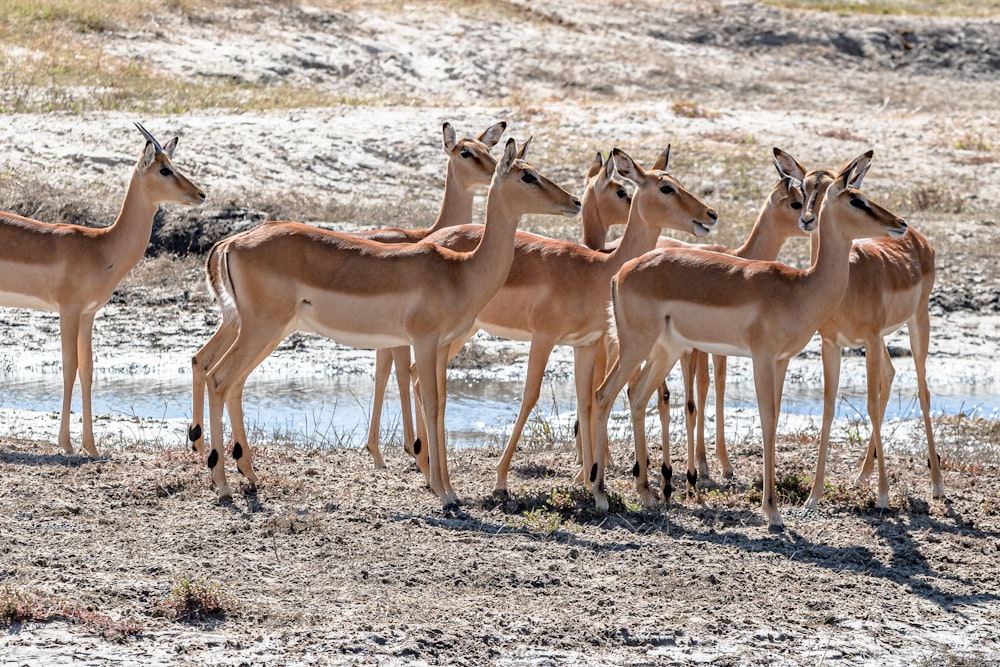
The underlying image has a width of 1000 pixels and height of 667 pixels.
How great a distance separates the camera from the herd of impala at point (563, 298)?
8797 mm

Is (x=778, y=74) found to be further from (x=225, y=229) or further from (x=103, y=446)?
(x=103, y=446)

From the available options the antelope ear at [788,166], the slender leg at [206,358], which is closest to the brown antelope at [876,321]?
the antelope ear at [788,166]

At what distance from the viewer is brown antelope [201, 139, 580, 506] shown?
905cm

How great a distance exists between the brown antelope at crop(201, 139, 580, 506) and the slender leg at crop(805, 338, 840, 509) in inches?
92.6

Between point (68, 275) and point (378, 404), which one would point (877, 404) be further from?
point (68, 275)

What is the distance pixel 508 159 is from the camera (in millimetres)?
9367

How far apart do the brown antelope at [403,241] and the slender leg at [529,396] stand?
1356 mm

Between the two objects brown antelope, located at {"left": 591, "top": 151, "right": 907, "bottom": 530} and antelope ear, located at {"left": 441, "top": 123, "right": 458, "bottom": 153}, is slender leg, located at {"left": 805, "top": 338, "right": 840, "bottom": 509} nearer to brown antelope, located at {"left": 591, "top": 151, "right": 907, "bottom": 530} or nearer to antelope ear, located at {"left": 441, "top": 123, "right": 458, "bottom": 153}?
brown antelope, located at {"left": 591, "top": 151, "right": 907, "bottom": 530}

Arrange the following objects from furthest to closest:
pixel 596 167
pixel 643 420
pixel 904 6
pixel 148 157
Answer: pixel 904 6
pixel 596 167
pixel 148 157
pixel 643 420

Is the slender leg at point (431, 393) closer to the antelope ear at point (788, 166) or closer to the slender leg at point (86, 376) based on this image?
the slender leg at point (86, 376)

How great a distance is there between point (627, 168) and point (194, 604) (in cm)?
511

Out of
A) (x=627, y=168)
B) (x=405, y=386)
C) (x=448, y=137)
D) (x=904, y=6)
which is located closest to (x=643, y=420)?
(x=627, y=168)

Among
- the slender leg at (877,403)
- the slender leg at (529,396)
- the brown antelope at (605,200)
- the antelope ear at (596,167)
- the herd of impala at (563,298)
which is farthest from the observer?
the antelope ear at (596,167)

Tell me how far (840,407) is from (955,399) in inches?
54.4
